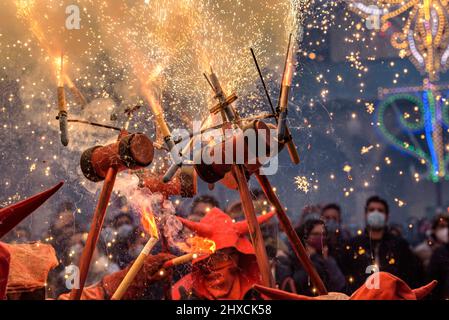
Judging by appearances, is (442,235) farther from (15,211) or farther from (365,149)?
(15,211)

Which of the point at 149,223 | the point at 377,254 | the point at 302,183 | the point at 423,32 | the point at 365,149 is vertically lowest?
the point at 377,254

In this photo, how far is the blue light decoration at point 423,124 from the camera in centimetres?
478

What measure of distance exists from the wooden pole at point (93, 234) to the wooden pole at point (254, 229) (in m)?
0.56

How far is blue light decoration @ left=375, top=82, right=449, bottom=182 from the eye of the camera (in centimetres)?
478

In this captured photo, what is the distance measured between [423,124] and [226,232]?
3131mm

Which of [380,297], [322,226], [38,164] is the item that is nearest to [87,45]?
[38,164]

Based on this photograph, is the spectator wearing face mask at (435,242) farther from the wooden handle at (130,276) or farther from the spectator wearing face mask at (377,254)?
the wooden handle at (130,276)

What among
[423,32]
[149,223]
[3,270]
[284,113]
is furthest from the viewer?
[423,32]

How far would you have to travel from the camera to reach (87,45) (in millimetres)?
3314

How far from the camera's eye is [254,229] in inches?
82.4

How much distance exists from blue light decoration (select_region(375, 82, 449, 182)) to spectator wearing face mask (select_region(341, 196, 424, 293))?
4.85ft

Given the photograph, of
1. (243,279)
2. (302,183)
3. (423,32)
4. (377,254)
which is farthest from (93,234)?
(423,32)
